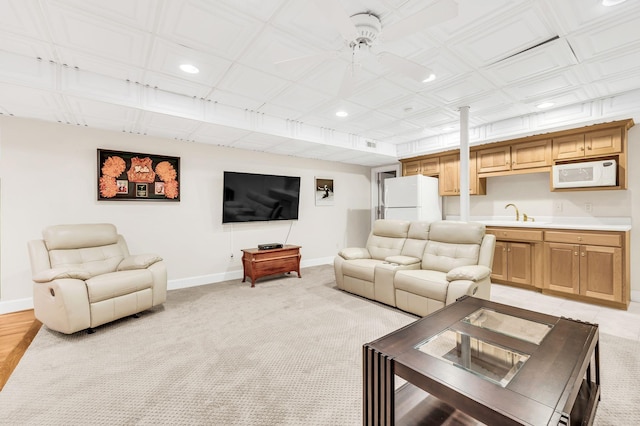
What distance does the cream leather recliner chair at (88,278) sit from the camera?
2559mm

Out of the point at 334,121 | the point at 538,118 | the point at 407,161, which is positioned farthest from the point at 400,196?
the point at 538,118

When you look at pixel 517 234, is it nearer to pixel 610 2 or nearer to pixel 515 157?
pixel 515 157

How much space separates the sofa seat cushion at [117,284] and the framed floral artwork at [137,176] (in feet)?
4.36

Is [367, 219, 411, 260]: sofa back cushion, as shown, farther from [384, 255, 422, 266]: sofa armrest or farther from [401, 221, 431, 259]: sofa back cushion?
[384, 255, 422, 266]: sofa armrest

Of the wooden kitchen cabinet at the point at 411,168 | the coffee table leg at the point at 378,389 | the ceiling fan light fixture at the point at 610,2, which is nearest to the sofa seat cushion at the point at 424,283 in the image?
the coffee table leg at the point at 378,389

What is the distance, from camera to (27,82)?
2.41 meters

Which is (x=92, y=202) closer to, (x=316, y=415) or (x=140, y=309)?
(x=140, y=309)

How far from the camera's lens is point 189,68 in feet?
8.61

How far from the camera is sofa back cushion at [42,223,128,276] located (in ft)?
9.90

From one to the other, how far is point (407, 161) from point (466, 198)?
218cm

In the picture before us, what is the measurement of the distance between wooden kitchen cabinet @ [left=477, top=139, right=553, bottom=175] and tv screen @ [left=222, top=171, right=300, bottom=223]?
331 centimetres

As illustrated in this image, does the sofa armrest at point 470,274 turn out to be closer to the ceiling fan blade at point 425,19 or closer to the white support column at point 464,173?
the white support column at point 464,173

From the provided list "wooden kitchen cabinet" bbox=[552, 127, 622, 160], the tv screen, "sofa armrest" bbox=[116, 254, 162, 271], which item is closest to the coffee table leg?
"sofa armrest" bbox=[116, 254, 162, 271]

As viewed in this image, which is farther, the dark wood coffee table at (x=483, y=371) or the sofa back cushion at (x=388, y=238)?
the sofa back cushion at (x=388, y=238)
